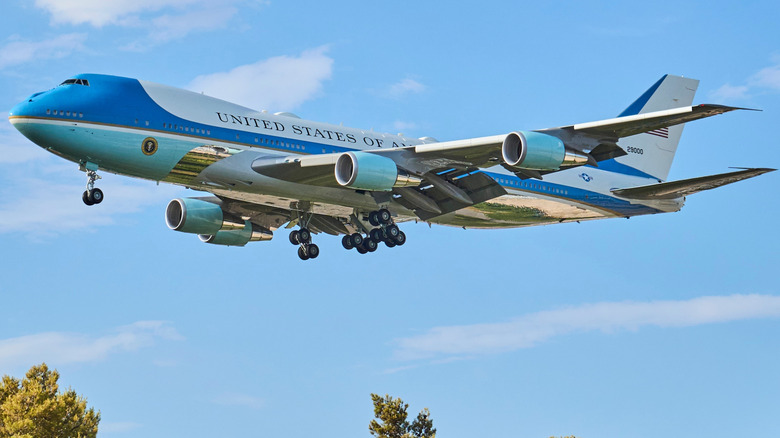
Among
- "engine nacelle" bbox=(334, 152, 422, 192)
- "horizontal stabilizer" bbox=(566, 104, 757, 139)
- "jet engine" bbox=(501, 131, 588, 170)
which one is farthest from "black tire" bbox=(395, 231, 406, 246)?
"horizontal stabilizer" bbox=(566, 104, 757, 139)

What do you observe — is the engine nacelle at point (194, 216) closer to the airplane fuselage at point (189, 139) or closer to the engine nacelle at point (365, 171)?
the airplane fuselage at point (189, 139)

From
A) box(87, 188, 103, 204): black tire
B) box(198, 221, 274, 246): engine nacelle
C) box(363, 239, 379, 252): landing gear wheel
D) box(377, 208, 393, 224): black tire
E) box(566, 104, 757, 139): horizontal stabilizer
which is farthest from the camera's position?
box(198, 221, 274, 246): engine nacelle

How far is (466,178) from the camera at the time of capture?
41.0 metres

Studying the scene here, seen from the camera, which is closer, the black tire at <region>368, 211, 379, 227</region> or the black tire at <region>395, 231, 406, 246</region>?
the black tire at <region>368, 211, 379, 227</region>

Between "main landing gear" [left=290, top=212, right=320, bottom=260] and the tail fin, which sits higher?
the tail fin

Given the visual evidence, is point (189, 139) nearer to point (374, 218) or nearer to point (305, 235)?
point (374, 218)

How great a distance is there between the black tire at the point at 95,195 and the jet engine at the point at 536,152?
1543cm

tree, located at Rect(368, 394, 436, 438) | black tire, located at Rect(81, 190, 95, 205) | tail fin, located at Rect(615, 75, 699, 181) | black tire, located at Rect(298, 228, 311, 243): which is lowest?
tree, located at Rect(368, 394, 436, 438)

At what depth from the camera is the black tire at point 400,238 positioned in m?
43.1

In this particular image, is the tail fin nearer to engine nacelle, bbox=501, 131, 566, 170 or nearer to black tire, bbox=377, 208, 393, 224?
black tire, bbox=377, 208, 393, 224

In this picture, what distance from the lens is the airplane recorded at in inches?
1419

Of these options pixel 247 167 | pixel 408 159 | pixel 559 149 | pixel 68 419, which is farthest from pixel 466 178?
pixel 68 419

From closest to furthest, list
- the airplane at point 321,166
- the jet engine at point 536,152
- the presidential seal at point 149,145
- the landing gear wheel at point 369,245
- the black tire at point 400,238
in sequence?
1. the jet engine at point 536,152
2. the airplane at point 321,166
3. the presidential seal at point 149,145
4. the black tire at point 400,238
5. the landing gear wheel at point 369,245

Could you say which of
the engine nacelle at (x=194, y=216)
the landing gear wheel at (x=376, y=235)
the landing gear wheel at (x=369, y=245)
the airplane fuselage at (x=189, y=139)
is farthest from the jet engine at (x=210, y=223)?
the landing gear wheel at (x=376, y=235)
